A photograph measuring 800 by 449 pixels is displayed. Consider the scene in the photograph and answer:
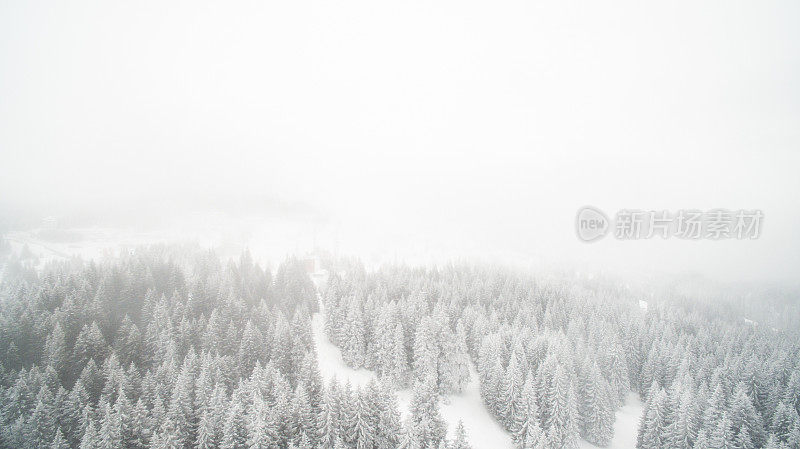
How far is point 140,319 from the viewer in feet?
186

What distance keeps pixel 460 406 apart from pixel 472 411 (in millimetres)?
1830

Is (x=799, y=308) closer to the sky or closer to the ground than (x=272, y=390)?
closer to the ground

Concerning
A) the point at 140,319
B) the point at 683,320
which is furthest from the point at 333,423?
the point at 683,320

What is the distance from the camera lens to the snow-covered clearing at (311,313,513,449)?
4359 centimetres

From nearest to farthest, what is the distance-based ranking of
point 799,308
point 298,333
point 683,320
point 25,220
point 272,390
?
point 272,390 → point 298,333 → point 683,320 → point 799,308 → point 25,220

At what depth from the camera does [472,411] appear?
49.2 metres

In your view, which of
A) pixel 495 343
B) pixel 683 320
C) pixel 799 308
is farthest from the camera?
pixel 799 308

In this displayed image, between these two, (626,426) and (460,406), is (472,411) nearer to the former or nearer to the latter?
(460,406)

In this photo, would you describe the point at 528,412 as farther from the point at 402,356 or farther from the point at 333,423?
the point at 333,423

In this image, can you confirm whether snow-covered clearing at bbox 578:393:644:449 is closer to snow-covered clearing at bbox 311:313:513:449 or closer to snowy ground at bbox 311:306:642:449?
snowy ground at bbox 311:306:642:449

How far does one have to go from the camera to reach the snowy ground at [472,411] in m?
44.0

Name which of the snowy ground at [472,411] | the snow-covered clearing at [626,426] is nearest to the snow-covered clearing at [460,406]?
the snowy ground at [472,411]

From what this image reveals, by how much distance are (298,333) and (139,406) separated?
2415cm

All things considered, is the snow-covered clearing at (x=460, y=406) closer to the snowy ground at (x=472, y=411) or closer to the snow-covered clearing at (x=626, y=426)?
the snowy ground at (x=472, y=411)
